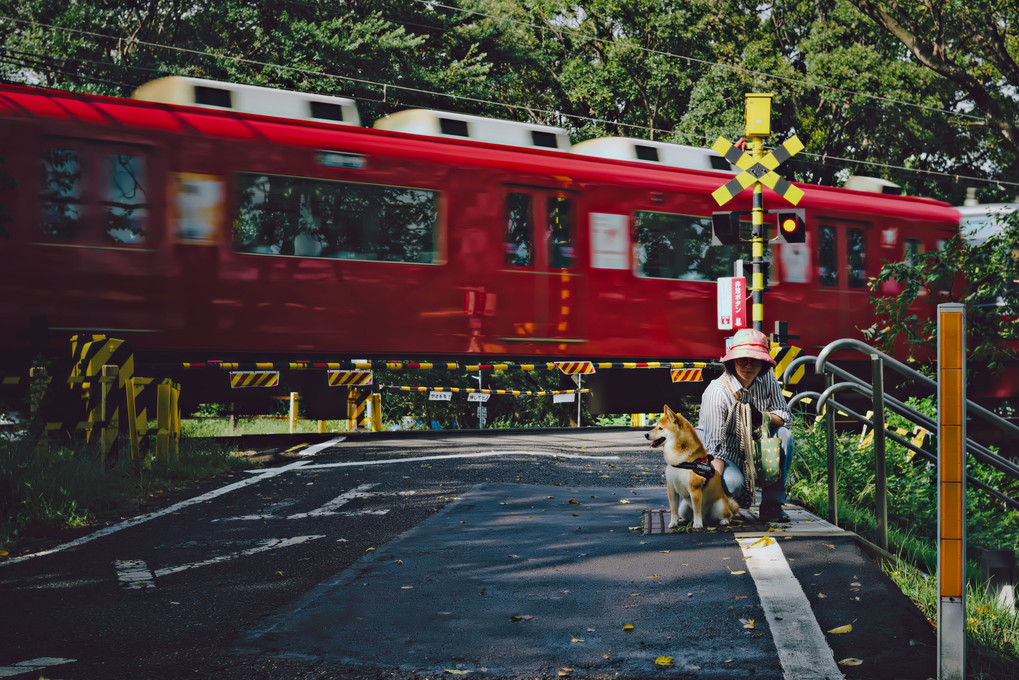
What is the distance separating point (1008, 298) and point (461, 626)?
1015cm

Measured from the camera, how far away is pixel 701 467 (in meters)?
6.55

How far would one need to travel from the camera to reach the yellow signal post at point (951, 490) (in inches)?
157

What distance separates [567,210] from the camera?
14469mm

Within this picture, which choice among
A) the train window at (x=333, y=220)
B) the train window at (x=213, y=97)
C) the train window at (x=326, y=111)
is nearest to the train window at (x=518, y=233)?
the train window at (x=333, y=220)

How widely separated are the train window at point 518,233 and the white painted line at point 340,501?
16.6 ft

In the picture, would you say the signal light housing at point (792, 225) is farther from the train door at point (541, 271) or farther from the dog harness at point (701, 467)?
the dog harness at point (701, 467)

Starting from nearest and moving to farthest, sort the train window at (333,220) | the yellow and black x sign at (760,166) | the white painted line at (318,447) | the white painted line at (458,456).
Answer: the white painted line at (458,456)
the yellow and black x sign at (760,166)
the white painted line at (318,447)
the train window at (333,220)

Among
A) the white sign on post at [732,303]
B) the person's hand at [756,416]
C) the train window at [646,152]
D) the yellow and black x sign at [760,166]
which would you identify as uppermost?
the train window at [646,152]

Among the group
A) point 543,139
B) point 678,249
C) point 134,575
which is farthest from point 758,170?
point 134,575

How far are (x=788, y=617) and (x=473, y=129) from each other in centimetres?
1037

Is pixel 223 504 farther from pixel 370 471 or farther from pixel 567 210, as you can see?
pixel 567 210

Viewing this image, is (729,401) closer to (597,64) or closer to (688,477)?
(688,477)

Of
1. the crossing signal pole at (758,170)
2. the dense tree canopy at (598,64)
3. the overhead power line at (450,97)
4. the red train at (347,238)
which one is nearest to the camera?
the red train at (347,238)

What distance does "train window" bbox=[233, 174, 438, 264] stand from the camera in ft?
41.3
